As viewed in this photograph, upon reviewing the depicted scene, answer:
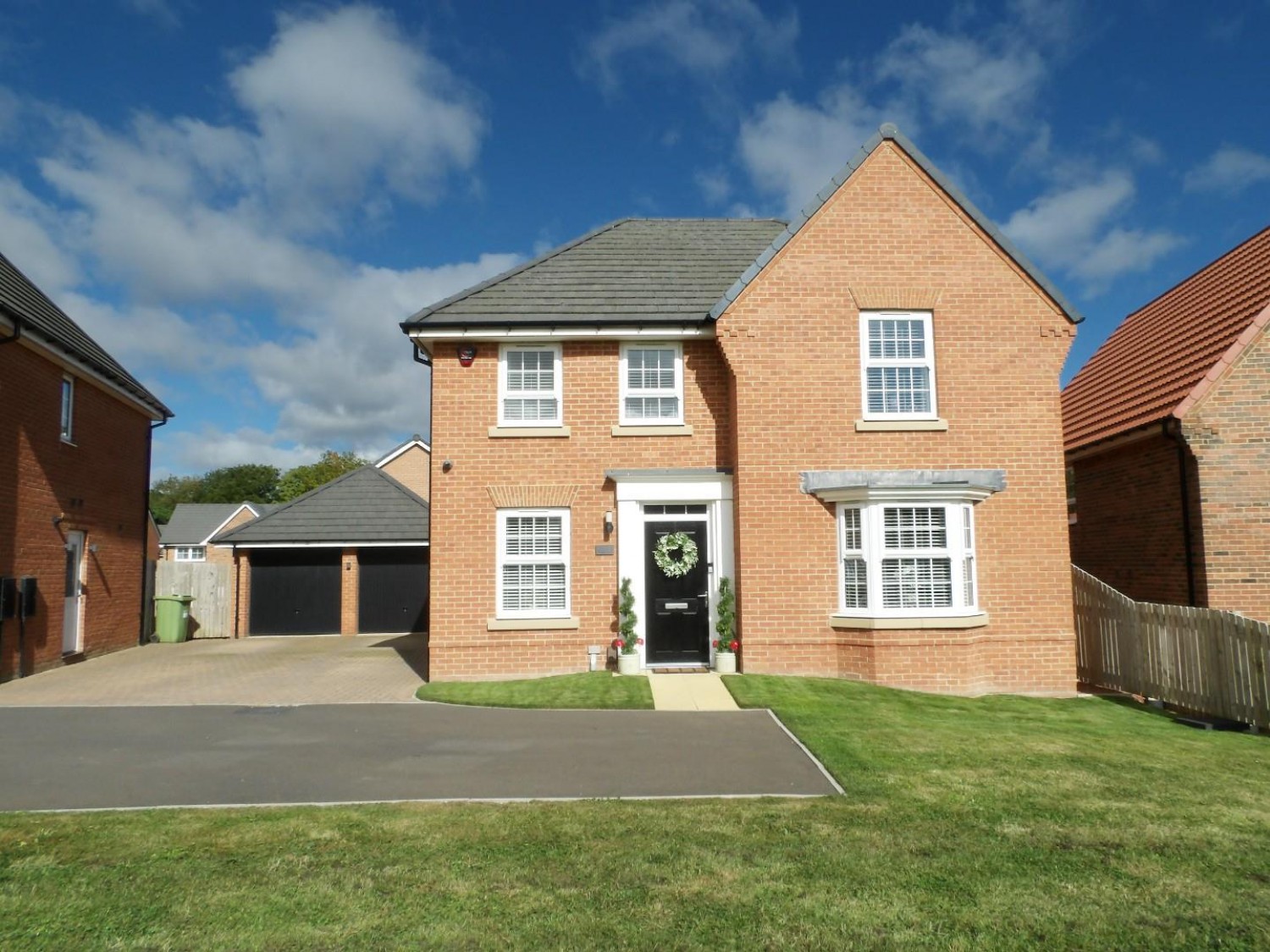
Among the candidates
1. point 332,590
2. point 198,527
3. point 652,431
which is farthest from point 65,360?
point 198,527

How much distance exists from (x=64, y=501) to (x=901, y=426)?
→ 1462 centimetres

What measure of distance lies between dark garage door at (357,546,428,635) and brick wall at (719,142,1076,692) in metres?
12.9

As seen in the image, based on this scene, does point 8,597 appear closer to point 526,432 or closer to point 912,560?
A: point 526,432

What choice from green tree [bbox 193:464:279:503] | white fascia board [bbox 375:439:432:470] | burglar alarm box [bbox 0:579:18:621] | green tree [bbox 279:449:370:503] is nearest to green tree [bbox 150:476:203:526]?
green tree [bbox 193:464:279:503]

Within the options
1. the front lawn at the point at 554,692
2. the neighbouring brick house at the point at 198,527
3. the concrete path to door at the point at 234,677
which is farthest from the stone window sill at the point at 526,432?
the neighbouring brick house at the point at 198,527

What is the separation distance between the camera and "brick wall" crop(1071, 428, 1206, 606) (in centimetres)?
1224

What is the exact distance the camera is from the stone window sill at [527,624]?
12.6m

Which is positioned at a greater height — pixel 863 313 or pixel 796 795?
pixel 863 313

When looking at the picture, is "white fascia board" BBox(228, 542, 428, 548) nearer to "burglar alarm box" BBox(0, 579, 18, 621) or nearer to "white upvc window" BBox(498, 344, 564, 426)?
"burglar alarm box" BBox(0, 579, 18, 621)

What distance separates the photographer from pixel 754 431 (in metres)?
12.5

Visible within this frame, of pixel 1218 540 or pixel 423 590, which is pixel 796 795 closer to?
pixel 1218 540

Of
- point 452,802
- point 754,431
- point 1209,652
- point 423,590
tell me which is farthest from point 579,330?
point 423,590

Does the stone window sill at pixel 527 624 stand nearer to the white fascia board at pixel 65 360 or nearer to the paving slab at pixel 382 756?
the paving slab at pixel 382 756

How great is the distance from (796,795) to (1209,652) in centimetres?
686
